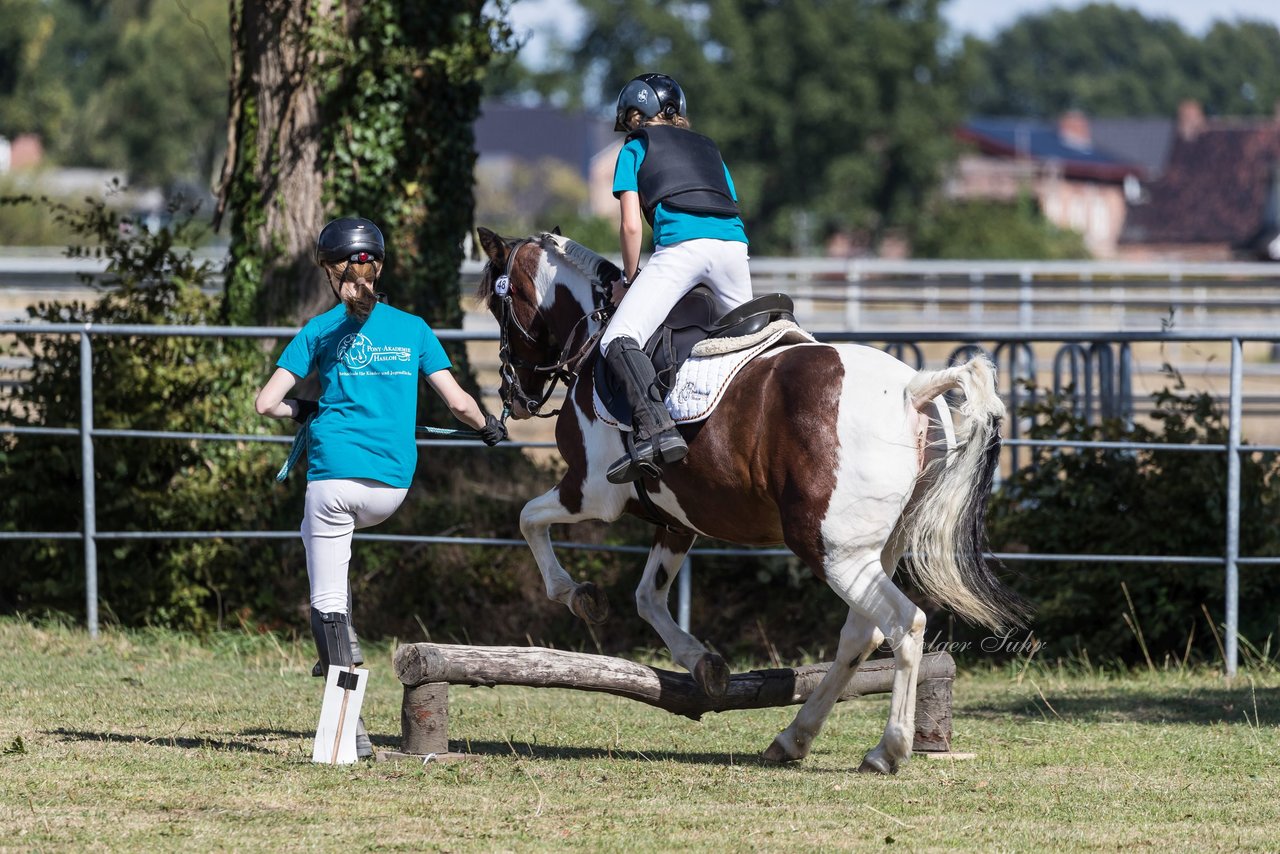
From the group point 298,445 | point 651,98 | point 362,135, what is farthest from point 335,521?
point 362,135

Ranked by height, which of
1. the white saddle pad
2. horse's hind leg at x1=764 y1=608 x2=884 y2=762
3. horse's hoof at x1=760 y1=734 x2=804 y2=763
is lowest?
horse's hoof at x1=760 y1=734 x2=804 y2=763

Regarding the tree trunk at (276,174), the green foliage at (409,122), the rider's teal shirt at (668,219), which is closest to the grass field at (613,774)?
the rider's teal shirt at (668,219)

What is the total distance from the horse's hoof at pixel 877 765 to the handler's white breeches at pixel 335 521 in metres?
1.95

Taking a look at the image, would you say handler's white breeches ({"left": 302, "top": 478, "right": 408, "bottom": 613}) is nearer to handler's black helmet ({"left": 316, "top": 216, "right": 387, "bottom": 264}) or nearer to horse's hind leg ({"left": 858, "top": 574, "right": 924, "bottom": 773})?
handler's black helmet ({"left": 316, "top": 216, "right": 387, "bottom": 264})

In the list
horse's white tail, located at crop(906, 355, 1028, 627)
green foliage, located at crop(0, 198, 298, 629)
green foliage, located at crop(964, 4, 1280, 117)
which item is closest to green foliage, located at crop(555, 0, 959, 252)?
green foliage, located at crop(0, 198, 298, 629)

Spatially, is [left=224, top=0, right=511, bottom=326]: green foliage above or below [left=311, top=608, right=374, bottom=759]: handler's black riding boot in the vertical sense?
above

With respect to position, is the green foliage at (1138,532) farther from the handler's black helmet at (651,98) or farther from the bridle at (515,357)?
the handler's black helmet at (651,98)

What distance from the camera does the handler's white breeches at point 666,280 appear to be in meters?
6.30

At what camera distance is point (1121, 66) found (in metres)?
154

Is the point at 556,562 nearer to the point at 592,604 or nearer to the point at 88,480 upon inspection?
the point at 592,604

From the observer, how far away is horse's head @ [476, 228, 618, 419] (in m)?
6.95

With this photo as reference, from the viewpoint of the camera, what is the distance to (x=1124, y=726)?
713 cm

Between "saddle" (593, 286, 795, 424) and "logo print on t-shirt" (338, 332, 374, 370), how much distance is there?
3.02 ft

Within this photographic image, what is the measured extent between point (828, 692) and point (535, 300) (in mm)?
2105
